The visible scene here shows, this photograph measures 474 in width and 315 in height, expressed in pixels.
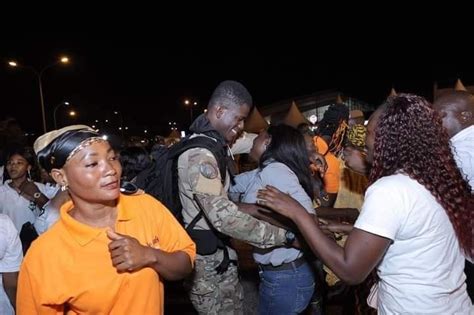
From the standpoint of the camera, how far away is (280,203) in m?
2.34

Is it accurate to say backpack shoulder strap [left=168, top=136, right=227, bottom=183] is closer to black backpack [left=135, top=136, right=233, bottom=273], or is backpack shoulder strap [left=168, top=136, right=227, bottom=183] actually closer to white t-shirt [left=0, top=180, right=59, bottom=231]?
black backpack [left=135, top=136, right=233, bottom=273]

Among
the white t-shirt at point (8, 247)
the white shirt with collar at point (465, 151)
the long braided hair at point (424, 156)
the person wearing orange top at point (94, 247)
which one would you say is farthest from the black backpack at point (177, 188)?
the white shirt with collar at point (465, 151)

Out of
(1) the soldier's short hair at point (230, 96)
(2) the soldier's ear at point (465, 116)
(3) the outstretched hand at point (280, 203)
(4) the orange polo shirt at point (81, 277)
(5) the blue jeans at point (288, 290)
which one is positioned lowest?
(5) the blue jeans at point (288, 290)

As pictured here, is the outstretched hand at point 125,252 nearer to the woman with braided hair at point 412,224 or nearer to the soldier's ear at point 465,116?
the woman with braided hair at point 412,224

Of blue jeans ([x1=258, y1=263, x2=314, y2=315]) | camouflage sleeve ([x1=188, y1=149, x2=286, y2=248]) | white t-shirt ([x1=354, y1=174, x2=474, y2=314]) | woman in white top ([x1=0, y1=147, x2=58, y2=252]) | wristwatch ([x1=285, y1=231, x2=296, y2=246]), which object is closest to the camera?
white t-shirt ([x1=354, y1=174, x2=474, y2=314])

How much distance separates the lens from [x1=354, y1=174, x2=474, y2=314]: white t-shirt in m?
1.87

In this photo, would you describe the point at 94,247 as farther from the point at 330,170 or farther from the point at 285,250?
the point at 330,170

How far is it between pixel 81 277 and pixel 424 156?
1730 millimetres

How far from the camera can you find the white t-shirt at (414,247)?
1873mm

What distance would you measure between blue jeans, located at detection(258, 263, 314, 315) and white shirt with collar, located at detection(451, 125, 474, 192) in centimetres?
133

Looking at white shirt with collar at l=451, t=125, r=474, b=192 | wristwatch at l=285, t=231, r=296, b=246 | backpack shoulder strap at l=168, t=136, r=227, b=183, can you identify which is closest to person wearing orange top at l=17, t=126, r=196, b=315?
backpack shoulder strap at l=168, t=136, r=227, b=183

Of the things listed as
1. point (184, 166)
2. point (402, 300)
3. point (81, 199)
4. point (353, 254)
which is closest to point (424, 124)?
point (353, 254)

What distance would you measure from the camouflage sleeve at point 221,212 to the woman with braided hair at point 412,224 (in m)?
0.65

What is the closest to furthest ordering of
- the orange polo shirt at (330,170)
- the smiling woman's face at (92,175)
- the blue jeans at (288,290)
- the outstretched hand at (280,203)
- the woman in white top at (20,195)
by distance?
1. the smiling woman's face at (92,175)
2. the outstretched hand at (280,203)
3. the blue jeans at (288,290)
4. the woman in white top at (20,195)
5. the orange polo shirt at (330,170)
